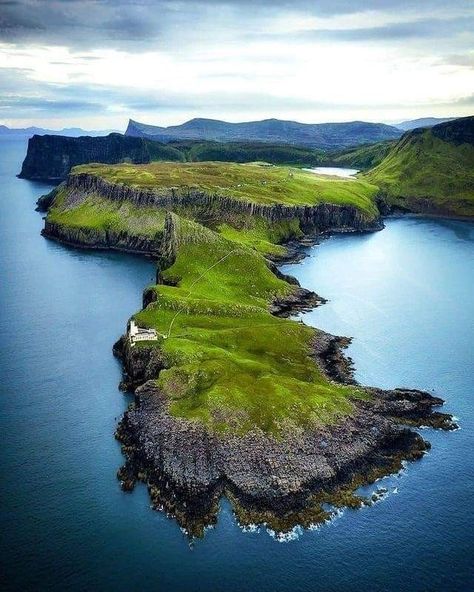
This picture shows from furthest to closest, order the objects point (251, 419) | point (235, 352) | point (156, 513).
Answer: point (235, 352), point (251, 419), point (156, 513)

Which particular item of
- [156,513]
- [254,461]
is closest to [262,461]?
[254,461]

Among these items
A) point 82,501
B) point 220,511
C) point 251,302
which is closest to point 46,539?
point 82,501

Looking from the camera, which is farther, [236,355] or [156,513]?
[236,355]

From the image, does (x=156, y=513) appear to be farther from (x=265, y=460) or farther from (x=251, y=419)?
(x=251, y=419)

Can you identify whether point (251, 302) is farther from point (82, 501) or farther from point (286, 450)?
point (82, 501)

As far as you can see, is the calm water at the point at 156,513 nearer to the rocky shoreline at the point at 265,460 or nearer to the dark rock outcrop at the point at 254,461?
the rocky shoreline at the point at 265,460

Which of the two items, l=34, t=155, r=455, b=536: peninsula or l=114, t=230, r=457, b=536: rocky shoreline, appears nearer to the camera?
l=114, t=230, r=457, b=536: rocky shoreline

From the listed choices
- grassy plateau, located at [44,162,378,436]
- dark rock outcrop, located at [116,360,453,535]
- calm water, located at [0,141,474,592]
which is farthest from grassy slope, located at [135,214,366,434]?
calm water, located at [0,141,474,592]

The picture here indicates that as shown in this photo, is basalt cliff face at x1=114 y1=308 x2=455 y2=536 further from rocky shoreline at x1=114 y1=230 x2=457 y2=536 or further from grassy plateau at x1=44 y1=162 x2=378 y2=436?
grassy plateau at x1=44 y1=162 x2=378 y2=436
